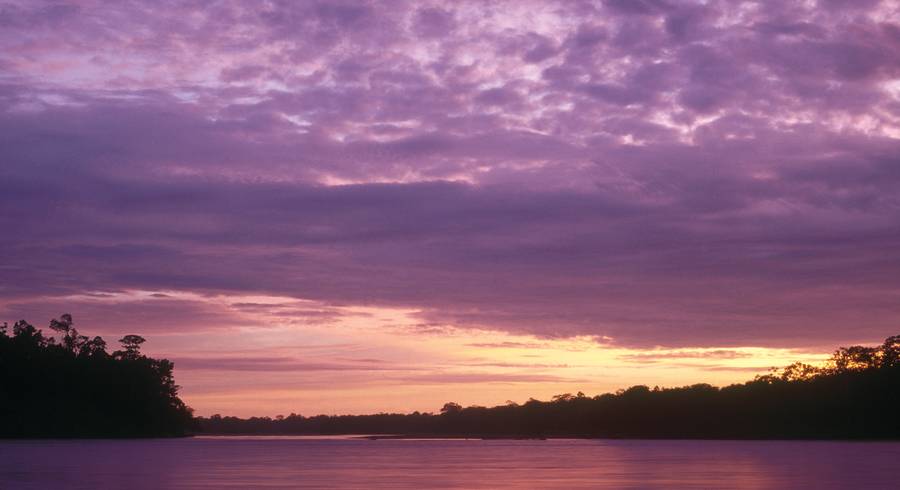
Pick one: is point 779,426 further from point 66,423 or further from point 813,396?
point 66,423

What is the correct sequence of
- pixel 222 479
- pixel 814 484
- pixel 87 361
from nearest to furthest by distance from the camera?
1. pixel 814 484
2. pixel 222 479
3. pixel 87 361

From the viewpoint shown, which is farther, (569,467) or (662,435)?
(662,435)

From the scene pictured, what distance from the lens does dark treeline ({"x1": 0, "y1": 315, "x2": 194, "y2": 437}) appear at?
159 meters

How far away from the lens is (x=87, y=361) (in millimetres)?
173000

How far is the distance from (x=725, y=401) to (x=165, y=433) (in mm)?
96222

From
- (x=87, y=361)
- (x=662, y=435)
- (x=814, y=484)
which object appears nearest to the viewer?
(x=814, y=484)

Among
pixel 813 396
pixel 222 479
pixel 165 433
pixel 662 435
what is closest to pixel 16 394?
pixel 165 433

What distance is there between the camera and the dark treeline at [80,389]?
159 meters

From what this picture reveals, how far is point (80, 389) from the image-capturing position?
169125 millimetres

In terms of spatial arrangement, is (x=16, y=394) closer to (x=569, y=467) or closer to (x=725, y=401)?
(x=725, y=401)

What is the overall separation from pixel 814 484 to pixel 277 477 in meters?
22.0

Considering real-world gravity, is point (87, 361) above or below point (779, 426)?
above

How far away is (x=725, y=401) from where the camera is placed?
602 feet

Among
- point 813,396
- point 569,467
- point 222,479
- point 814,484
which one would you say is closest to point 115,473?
point 222,479
